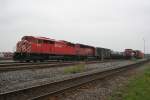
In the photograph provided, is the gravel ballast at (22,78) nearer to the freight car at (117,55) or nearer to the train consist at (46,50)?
the train consist at (46,50)

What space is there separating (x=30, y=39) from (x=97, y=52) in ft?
75.0

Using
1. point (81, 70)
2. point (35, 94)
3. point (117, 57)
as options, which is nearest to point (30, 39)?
point (81, 70)

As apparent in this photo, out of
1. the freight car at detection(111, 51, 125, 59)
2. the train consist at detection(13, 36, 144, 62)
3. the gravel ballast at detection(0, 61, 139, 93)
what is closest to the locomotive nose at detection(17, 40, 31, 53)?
the train consist at detection(13, 36, 144, 62)

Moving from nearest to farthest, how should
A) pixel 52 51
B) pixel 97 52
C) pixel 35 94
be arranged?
pixel 35 94
pixel 52 51
pixel 97 52

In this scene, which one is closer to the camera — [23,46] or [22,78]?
[22,78]

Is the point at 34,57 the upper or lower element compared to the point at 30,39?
lower

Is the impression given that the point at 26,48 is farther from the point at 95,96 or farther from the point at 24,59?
the point at 95,96

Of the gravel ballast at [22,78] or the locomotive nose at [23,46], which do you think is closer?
the gravel ballast at [22,78]

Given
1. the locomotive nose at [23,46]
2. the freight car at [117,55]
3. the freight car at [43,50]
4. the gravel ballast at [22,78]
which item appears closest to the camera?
the gravel ballast at [22,78]

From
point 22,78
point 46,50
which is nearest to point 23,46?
point 46,50

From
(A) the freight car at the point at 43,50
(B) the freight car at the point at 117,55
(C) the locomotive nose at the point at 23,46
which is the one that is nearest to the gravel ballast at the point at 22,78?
(A) the freight car at the point at 43,50

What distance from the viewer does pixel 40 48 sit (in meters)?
26.9

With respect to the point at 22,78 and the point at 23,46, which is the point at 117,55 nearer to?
the point at 23,46

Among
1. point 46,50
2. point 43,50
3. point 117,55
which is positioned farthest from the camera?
point 117,55
